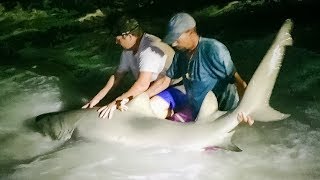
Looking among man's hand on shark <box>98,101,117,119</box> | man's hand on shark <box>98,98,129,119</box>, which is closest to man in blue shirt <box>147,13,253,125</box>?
man's hand on shark <box>98,98,129,119</box>

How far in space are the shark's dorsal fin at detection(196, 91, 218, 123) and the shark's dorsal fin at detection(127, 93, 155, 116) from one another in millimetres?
568

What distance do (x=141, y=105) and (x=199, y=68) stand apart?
75 cm

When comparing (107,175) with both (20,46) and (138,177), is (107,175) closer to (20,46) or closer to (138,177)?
(138,177)

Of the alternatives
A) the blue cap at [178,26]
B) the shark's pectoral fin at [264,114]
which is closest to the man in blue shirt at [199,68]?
the blue cap at [178,26]

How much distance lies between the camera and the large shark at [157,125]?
13.7 ft

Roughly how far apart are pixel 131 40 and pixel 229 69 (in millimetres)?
1122

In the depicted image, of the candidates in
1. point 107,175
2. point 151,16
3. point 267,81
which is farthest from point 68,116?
point 151,16

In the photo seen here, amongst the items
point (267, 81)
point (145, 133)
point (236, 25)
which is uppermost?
point (267, 81)

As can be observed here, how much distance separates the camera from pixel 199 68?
14.0 ft

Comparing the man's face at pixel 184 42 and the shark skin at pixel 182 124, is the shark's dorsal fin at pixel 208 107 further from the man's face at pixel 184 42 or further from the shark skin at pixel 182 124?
the man's face at pixel 184 42

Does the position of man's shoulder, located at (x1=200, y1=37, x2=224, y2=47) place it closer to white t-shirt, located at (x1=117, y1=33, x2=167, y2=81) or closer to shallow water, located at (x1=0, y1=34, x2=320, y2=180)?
white t-shirt, located at (x1=117, y1=33, x2=167, y2=81)

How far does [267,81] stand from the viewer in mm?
4203

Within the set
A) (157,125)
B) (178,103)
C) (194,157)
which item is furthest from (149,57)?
(194,157)

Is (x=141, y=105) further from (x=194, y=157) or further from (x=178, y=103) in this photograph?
(x=194, y=157)
